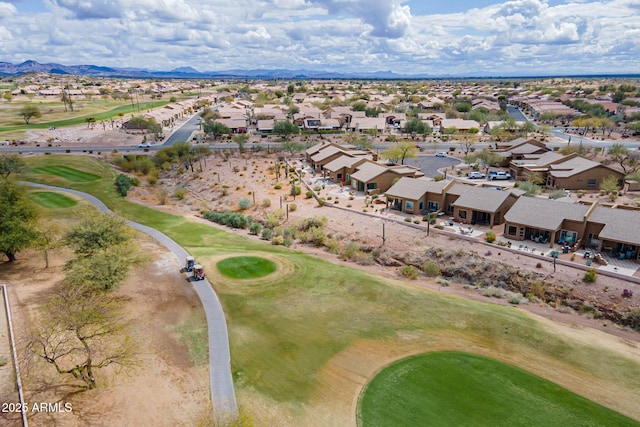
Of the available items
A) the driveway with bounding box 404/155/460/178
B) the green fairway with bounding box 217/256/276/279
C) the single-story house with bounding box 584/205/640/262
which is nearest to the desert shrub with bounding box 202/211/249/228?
the green fairway with bounding box 217/256/276/279

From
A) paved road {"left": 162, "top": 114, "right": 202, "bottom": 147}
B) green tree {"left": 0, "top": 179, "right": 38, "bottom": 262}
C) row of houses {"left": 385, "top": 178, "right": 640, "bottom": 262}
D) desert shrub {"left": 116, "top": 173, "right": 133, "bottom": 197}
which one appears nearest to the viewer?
green tree {"left": 0, "top": 179, "right": 38, "bottom": 262}

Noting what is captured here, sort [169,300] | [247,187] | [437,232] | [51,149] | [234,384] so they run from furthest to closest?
[51,149], [247,187], [437,232], [169,300], [234,384]

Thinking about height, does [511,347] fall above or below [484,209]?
below

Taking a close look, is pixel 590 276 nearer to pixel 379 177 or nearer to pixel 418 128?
pixel 379 177

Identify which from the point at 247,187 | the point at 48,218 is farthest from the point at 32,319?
the point at 247,187

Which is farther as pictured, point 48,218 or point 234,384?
point 48,218

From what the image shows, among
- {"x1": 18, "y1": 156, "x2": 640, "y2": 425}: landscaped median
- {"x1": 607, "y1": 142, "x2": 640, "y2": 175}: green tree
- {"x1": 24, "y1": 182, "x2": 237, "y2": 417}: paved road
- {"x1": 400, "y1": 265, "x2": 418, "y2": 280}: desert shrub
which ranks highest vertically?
{"x1": 607, "y1": 142, "x2": 640, "y2": 175}: green tree

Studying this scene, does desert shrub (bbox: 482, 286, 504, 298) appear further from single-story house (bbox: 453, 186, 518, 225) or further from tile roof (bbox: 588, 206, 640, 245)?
single-story house (bbox: 453, 186, 518, 225)

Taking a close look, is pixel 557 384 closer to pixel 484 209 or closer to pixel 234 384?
pixel 234 384
